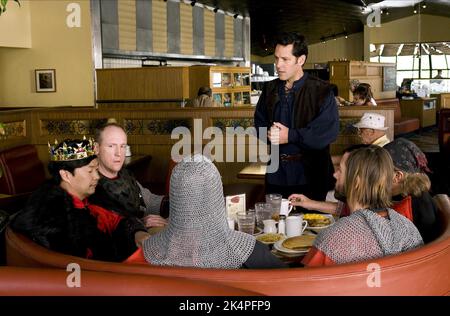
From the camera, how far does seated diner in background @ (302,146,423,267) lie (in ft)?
6.22

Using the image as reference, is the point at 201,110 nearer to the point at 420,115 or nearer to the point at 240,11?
the point at 240,11

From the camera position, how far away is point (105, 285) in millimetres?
1614

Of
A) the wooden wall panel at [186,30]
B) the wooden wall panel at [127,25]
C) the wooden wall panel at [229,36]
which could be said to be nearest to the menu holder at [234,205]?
the wooden wall panel at [127,25]

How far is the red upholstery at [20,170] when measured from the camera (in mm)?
5031

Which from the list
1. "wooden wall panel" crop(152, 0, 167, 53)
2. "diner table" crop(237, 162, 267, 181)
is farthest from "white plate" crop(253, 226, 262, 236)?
"wooden wall panel" crop(152, 0, 167, 53)

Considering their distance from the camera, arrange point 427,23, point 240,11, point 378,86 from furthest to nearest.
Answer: point 427,23 < point 378,86 < point 240,11

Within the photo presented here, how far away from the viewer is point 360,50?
21.6 meters

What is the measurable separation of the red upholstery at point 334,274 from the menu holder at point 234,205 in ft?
3.31

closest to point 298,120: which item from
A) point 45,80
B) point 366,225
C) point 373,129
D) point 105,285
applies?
point 373,129

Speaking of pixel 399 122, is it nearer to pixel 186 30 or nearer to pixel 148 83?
pixel 186 30

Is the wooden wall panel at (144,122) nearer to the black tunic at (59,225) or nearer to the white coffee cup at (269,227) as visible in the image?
the white coffee cup at (269,227)

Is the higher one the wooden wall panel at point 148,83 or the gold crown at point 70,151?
the wooden wall panel at point 148,83

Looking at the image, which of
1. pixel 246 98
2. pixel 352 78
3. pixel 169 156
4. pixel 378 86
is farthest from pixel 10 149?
pixel 378 86
